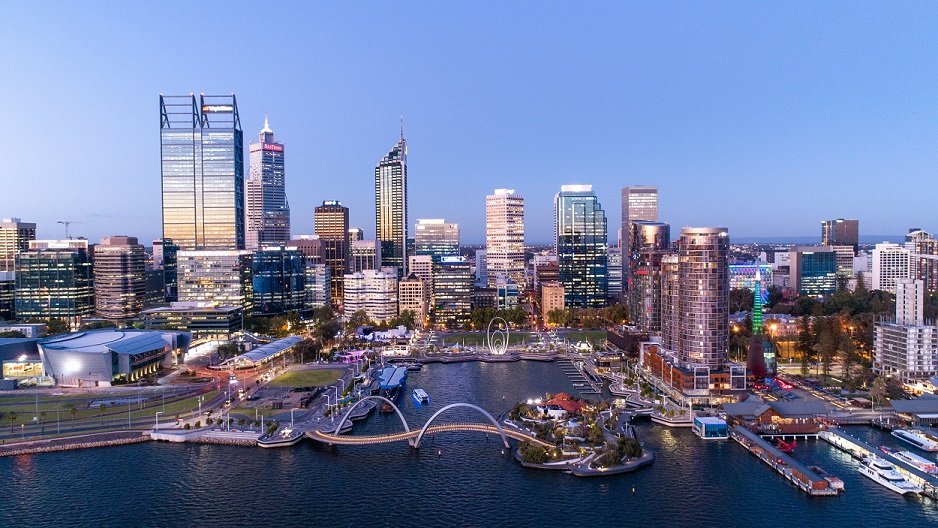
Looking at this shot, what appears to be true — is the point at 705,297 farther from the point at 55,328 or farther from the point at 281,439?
the point at 55,328

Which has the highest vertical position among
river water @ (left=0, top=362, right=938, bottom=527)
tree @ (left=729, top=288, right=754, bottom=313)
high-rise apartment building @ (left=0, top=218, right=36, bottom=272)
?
high-rise apartment building @ (left=0, top=218, right=36, bottom=272)

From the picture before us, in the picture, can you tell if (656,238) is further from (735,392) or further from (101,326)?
(101,326)

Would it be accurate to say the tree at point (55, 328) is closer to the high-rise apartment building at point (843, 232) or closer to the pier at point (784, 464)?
the pier at point (784, 464)

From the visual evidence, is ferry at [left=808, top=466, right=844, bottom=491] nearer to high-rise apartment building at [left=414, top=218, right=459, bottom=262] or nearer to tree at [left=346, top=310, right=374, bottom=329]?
tree at [left=346, top=310, right=374, bottom=329]

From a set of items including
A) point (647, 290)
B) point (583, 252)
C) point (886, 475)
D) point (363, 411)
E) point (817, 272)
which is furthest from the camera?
point (817, 272)

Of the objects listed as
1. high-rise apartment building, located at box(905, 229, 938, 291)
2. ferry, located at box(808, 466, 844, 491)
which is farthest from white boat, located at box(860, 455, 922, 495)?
high-rise apartment building, located at box(905, 229, 938, 291)

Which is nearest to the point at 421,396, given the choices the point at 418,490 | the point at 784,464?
the point at 418,490

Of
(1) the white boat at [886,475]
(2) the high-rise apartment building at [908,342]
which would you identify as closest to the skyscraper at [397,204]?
(2) the high-rise apartment building at [908,342]
